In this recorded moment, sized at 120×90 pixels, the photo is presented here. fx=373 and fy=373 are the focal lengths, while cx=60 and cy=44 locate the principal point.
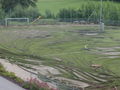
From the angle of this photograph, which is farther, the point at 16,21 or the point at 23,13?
the point at 23,13

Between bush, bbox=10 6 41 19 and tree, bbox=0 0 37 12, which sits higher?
tree, bbox=0 0 37 12

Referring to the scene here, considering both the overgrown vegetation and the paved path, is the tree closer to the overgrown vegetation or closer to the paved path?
the overgrown vegetation

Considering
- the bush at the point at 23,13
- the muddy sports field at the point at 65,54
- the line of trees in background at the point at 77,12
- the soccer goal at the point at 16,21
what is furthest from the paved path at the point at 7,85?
the bush at the point at 23,13

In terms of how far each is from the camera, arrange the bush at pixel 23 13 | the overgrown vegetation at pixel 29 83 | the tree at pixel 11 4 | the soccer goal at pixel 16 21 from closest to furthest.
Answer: the overgrown vegetation at pixel 29 83 < the soccer goal at pixel 16 21 < the bush at pixel 23 13 < the tree at pixel 11 4

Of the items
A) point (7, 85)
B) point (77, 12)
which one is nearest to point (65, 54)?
point (7, 85)

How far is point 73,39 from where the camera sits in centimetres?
3878

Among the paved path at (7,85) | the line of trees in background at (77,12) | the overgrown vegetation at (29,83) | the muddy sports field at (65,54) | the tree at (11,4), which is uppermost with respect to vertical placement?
the tree at (11,4)

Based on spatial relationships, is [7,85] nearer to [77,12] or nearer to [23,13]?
[23,13]

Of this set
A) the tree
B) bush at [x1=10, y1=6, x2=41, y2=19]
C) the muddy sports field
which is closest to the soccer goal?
bush at [x1=10, y1=6, x2=41, y2=19]

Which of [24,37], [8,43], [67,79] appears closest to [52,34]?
[24,37]

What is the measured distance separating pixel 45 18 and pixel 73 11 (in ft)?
16.7

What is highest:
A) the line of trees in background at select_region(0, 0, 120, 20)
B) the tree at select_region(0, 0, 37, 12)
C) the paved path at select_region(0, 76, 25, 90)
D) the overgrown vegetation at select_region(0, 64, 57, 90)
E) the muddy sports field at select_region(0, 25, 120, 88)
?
the tree at select_region(0, 0, 37, 12)

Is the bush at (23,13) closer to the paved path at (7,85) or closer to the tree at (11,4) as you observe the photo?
the tree at (11,4)

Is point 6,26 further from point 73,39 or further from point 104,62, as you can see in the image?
point 104,62
